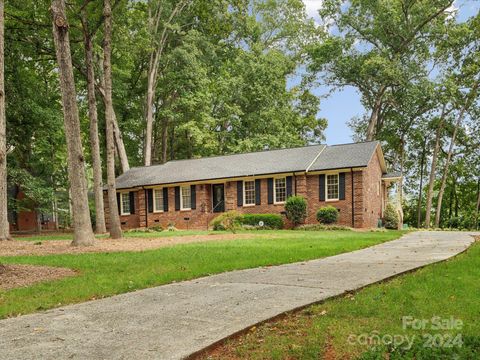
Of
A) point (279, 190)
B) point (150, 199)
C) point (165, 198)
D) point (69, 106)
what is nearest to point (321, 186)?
point (279, 190)

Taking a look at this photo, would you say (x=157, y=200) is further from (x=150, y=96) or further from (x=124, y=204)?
(x=150, y=96)

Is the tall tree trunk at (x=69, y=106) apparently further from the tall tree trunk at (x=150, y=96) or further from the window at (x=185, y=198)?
the tall tree trunk at (x=150, y=96)

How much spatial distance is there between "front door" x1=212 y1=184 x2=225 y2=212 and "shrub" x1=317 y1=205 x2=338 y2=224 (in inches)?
250

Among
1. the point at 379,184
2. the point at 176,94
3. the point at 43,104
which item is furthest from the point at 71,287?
the point at 176,94

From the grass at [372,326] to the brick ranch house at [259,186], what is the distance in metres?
17.1

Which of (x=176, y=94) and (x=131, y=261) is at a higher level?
(x=176, y=94)

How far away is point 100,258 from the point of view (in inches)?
403

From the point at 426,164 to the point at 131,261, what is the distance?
113ft

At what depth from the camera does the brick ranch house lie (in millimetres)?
22906

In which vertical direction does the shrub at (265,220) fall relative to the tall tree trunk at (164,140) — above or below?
below

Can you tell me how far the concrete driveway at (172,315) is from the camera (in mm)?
3742

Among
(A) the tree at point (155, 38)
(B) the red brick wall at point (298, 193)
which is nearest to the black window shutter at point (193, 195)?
(B) the red brick wall at point (298, 193)

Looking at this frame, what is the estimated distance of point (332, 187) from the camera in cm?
2339

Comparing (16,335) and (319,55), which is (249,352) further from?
(319,55)
